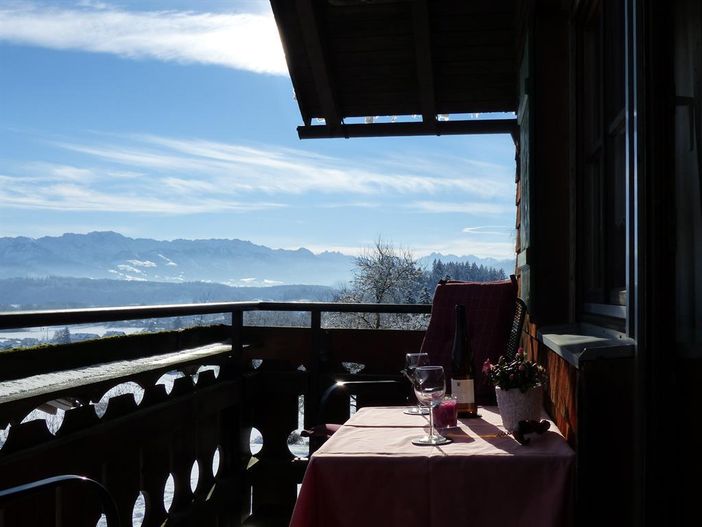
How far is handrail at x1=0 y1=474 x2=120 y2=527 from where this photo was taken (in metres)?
1.14

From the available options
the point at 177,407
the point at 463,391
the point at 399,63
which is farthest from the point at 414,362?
the point at 399,63

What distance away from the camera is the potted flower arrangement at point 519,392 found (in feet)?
6.11

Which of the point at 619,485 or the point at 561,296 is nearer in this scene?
the point at 619,485

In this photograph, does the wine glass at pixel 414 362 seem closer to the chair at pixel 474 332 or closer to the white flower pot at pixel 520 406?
the white flower pot at pixel 520 406

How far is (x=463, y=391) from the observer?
89.0 inches

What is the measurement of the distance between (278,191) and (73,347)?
598ft

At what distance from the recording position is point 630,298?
1.58m

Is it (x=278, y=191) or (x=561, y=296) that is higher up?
(x=278, y=191)

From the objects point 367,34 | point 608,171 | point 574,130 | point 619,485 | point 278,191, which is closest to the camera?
point 619,485

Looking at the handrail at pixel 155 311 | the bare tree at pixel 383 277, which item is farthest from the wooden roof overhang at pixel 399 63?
the bare tree at pixel 383 277

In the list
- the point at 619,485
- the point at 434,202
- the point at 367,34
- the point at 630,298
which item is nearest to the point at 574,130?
the point at 630,298

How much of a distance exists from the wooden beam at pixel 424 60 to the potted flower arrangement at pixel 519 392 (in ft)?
7.74

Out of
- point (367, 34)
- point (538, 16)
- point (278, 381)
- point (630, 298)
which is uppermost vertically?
point (367, 34)

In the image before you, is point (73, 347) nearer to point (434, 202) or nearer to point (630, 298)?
point (630, 298)
